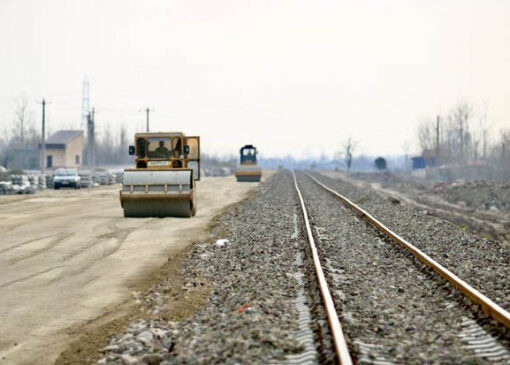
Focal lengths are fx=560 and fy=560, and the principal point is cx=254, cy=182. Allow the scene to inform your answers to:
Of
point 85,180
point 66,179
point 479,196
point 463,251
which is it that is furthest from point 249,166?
point 463,251


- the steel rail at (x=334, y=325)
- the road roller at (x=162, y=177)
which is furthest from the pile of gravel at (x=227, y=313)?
the road roller at (x=162, y=177)

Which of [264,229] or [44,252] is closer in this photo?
[44,252]

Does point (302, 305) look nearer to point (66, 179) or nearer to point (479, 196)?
point (66, 179)

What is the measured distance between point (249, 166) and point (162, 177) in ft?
111

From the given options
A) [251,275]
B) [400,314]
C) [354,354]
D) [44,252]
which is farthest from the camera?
[44,252]

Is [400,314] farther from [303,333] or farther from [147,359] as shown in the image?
[147,359]

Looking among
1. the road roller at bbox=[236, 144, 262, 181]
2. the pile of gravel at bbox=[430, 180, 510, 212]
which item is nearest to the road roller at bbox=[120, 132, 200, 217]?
the pile of gravel at bbox=[430, 180, 510, 212]

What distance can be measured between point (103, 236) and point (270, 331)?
10234 mm

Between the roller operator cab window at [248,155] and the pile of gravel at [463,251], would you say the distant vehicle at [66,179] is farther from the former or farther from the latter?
the pile of gravel at [463,251]

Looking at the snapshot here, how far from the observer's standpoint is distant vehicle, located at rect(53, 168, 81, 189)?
4162 cm

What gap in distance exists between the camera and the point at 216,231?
16.6 m

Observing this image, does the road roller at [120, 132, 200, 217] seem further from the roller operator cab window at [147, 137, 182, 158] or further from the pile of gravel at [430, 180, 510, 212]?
the pile of gravel at [430, 180, 510, 212]

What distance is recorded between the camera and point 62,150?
8294 cm

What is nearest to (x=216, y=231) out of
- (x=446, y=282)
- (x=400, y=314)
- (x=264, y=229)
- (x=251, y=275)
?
(x=264, y=229)
